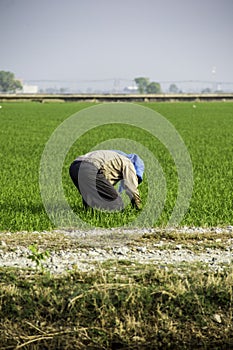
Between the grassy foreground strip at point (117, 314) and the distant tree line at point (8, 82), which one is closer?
the grassy foreground strip at point (117, 314)

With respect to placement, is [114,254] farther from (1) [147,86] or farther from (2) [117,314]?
(1) [147,86]

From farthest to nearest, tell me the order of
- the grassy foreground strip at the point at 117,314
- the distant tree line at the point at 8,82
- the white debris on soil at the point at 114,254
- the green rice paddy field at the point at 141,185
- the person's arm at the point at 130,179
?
the distant tree line at the point at 8,82, the green rice paddy field at the point at 141,185, the person's arm at the point at 130,179, the white debris on soil at the point at 114,254, the grassy foreground strip at the point at 117,314

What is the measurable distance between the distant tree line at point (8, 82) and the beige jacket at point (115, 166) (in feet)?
532

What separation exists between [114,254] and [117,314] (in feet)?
4.04

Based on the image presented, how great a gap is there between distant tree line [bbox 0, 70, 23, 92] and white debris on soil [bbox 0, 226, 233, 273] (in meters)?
164

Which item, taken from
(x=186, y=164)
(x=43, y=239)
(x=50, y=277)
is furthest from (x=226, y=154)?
(x=50, y=277)

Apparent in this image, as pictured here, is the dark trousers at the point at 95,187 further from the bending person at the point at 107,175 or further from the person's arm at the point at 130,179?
the person's arm at the point at 130,179

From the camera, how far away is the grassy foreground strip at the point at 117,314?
485cm

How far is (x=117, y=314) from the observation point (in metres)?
4.91

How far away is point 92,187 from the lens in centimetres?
819

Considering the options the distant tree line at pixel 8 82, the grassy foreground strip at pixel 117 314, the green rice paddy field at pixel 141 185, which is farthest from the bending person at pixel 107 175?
the distant tree line at pixel 8 82

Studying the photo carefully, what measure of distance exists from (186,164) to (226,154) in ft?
6.83

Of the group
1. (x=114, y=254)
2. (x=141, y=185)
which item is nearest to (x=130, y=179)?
(x=114, y=254)

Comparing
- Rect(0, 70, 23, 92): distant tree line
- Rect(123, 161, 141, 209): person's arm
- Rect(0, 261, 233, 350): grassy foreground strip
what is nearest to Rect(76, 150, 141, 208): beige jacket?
Rect(123, 161, 141, 209): person's arm
